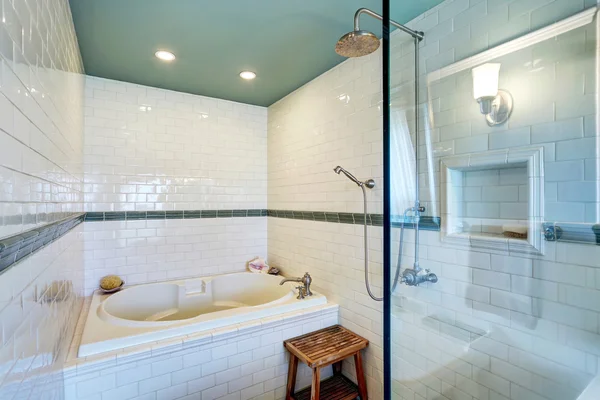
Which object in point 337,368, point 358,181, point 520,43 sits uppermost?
point 520,43

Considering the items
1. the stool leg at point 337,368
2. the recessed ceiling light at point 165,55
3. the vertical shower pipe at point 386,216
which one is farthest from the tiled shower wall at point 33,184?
the stool leg at point 337,368

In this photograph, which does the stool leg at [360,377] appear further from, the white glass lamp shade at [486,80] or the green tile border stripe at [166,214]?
the green tile border stripe at [166,214]

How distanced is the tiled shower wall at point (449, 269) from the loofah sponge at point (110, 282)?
1.72 m

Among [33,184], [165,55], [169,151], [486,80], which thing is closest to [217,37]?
[165,55]

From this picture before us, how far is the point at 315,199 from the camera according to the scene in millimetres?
2678

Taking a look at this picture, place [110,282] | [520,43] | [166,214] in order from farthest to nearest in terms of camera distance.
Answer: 1. [166,214]
2. [110,282]
3. [520,43]

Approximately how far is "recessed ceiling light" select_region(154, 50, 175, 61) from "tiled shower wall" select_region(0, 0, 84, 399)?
745mm

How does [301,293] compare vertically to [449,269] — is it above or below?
below

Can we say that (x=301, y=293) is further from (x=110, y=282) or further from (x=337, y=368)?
(x=110, y=282)

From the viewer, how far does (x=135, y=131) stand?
9.36 ft

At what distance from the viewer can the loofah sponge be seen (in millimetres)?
2574

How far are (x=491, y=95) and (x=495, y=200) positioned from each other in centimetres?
53

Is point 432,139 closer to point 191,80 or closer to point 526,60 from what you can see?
point 526,60

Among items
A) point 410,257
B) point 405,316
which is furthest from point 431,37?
point 405,316
